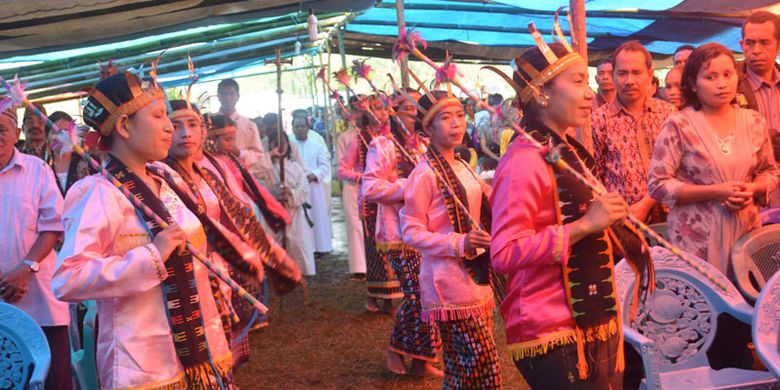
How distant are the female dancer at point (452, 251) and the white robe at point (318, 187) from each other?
23.3 feet

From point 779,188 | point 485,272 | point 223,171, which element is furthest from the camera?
point 223,171

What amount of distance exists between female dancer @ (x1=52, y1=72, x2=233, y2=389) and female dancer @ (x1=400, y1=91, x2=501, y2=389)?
1.53 meters

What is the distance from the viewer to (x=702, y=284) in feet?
12.3

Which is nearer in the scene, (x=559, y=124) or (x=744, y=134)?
(x=559, y=124)

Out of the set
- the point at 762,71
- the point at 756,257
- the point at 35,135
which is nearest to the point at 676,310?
the point at 756,257

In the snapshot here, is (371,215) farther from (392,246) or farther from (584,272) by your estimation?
(584,272)

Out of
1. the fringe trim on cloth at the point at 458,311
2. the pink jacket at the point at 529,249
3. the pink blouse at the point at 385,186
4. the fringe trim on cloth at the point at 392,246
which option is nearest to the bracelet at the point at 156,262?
the pink jacket at the point at 529,249

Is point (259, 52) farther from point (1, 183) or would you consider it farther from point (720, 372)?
point (720, 372)

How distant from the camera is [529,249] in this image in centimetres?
275

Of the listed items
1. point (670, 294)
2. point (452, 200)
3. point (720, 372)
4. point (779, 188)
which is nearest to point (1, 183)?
point (452, 200)

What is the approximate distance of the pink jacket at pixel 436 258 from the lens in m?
4.41

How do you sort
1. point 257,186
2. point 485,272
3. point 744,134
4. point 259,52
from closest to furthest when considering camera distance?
point 744,134 < point 485,272 < point 257,186 < point 259,52

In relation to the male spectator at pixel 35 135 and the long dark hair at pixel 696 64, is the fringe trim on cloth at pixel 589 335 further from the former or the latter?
the male spectator at pixel 35 135

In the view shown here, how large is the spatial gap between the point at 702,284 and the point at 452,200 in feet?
4.28
